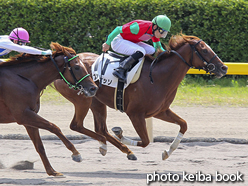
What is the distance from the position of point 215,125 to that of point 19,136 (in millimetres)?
3617

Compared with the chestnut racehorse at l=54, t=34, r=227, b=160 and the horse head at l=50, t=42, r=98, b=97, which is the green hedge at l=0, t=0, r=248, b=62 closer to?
the chestnut racehorse at l=54, t=34, r=227, b=160

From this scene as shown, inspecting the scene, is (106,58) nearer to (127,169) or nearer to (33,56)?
(33,56)

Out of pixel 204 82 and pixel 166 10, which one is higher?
pixel 166 10

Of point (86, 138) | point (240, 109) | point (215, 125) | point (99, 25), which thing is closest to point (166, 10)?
point (99, 25)

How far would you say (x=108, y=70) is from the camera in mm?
5941

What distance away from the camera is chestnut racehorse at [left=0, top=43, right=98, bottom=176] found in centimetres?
496

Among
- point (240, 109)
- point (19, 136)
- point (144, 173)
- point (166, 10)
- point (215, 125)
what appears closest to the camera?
point (144, 173)

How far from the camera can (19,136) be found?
716 cm

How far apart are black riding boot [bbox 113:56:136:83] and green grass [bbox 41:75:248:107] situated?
4147 millimetres

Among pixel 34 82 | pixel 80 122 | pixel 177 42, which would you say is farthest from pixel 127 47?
pixel 34 82

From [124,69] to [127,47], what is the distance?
15.7 inches

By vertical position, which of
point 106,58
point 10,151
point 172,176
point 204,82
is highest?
point 106,58

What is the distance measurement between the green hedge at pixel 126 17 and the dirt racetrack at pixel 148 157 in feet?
11.5

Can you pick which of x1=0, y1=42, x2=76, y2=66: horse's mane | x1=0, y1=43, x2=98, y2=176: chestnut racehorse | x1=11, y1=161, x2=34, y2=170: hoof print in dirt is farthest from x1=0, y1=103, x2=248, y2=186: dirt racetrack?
x1=0, y1=42, x2=76, y2=66: horse's mane
